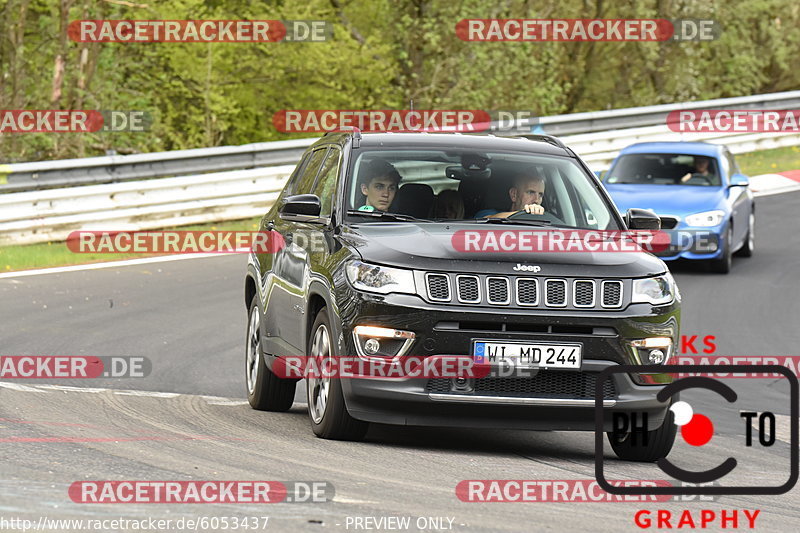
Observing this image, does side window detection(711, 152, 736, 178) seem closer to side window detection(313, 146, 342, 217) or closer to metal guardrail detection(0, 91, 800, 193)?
metal guardrail detection(0, 91, 800, 193)

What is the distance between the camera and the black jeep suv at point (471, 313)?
7.83 metres

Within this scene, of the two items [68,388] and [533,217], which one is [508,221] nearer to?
[533,217]

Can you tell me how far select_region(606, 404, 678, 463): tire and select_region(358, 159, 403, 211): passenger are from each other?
1952mm

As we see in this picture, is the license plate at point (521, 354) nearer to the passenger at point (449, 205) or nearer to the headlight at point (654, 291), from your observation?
the headlight at point (654, 291)

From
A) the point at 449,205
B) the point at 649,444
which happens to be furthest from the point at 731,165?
the point at 649,444

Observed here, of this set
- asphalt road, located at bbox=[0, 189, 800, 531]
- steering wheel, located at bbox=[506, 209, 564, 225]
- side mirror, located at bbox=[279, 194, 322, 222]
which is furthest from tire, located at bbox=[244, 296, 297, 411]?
steering wheel, located at bbox=[506, 209, 564, 225]

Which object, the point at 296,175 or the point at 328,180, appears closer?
the point at 328,180

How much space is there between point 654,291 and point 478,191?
1.51 m

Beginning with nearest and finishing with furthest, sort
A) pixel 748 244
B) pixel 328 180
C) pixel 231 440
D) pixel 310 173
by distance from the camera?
pixel 231 440, pixel 328 180, pixel 310 173, pixel 748 244

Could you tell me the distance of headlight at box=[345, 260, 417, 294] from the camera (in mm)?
7910

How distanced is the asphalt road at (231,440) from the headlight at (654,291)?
3.04ft

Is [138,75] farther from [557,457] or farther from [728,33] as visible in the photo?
[557,457]

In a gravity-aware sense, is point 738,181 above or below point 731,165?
below

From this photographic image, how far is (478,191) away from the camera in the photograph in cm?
924
